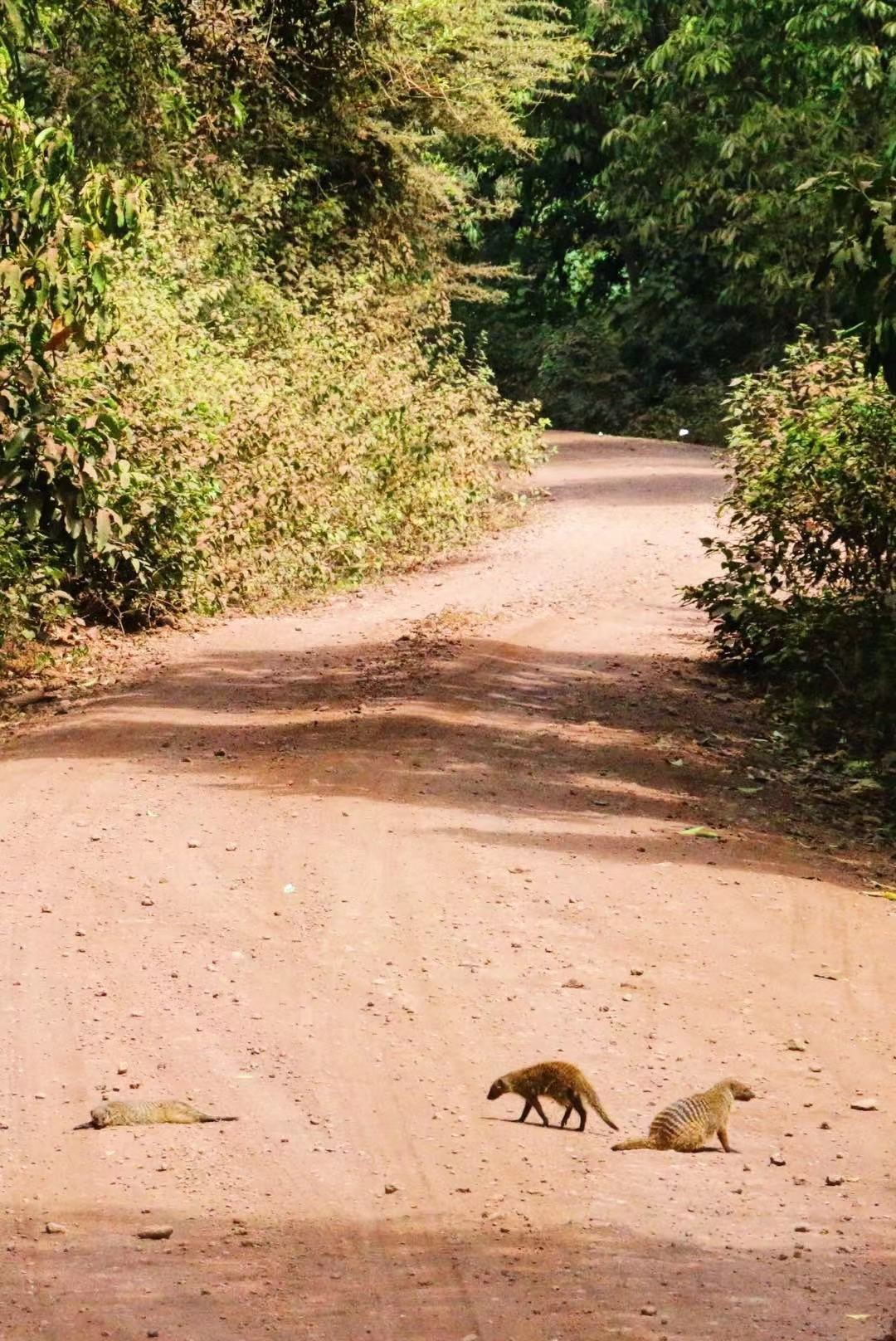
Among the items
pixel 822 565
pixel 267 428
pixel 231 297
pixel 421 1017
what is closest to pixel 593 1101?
pixel 421 1017

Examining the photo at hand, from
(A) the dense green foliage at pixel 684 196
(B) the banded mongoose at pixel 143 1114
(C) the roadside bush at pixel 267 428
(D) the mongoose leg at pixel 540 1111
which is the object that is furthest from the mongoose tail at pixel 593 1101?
(A) the dense green foliage at pixel 684 196

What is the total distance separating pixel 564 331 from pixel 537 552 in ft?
67.3

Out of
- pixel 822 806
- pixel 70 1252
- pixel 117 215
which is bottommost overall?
pixel 822 806

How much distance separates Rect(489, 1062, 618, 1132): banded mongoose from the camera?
5523mm

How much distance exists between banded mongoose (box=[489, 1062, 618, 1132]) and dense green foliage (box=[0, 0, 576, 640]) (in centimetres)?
615

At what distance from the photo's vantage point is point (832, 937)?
7.96m

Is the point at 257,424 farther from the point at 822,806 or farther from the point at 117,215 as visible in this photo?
the point at 822,806

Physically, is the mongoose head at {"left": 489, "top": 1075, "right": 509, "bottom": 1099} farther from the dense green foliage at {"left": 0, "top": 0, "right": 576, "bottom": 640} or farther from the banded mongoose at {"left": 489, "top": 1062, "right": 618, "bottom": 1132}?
the dense green foliage at {"left": 0, "top": 0, "right": 576, "bottom": 640}

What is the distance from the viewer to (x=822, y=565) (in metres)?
13.5

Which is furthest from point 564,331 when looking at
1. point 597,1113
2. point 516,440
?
point 597,1113

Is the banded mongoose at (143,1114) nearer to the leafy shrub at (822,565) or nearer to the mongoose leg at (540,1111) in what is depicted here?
the mongoose leg at (540,1111)

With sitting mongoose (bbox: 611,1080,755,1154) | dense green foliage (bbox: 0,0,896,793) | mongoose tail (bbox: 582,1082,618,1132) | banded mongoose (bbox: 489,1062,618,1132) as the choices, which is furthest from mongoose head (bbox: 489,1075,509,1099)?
dense green foliage (bbox: 0,0,896,793)

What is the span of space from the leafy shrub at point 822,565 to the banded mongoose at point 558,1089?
280 inches

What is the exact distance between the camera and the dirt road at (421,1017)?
14.5 ft
